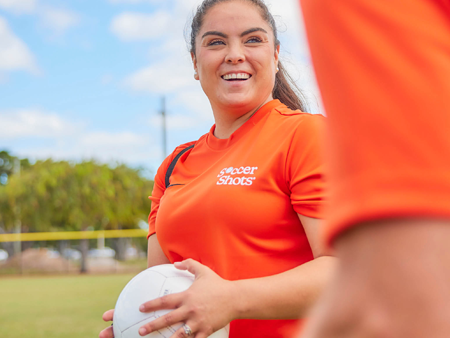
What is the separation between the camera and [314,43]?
0.46 meters

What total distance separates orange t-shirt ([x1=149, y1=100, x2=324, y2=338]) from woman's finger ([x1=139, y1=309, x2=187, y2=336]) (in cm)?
35

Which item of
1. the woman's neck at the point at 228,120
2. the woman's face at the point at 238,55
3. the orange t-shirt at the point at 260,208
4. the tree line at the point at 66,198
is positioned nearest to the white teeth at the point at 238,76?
the woman's face at the point at 238,55

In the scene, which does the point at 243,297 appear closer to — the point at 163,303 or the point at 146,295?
the point at 163,303

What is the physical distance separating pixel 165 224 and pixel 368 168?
5.35 ft

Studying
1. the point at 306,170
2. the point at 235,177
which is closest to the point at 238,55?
the point at 235,177

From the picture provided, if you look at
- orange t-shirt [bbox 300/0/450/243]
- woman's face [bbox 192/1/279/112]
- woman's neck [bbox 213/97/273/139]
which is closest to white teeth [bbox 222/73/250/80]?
woman's face [bbox 192/1/279/112]

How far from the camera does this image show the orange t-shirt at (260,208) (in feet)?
5.43

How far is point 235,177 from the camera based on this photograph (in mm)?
1783

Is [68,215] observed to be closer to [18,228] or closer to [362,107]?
[18,228]

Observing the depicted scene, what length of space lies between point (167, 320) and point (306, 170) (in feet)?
2.18

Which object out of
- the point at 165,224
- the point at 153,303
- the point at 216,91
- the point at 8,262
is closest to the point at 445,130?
the point at 153,303

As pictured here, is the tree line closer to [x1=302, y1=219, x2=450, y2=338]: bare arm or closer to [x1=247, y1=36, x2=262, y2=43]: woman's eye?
[x1=247, y1=36, x2=262, y2=43]: woman's eye

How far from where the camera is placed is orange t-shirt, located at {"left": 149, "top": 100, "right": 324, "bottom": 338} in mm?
1654

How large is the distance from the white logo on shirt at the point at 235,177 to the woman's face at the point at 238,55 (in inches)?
15.3
